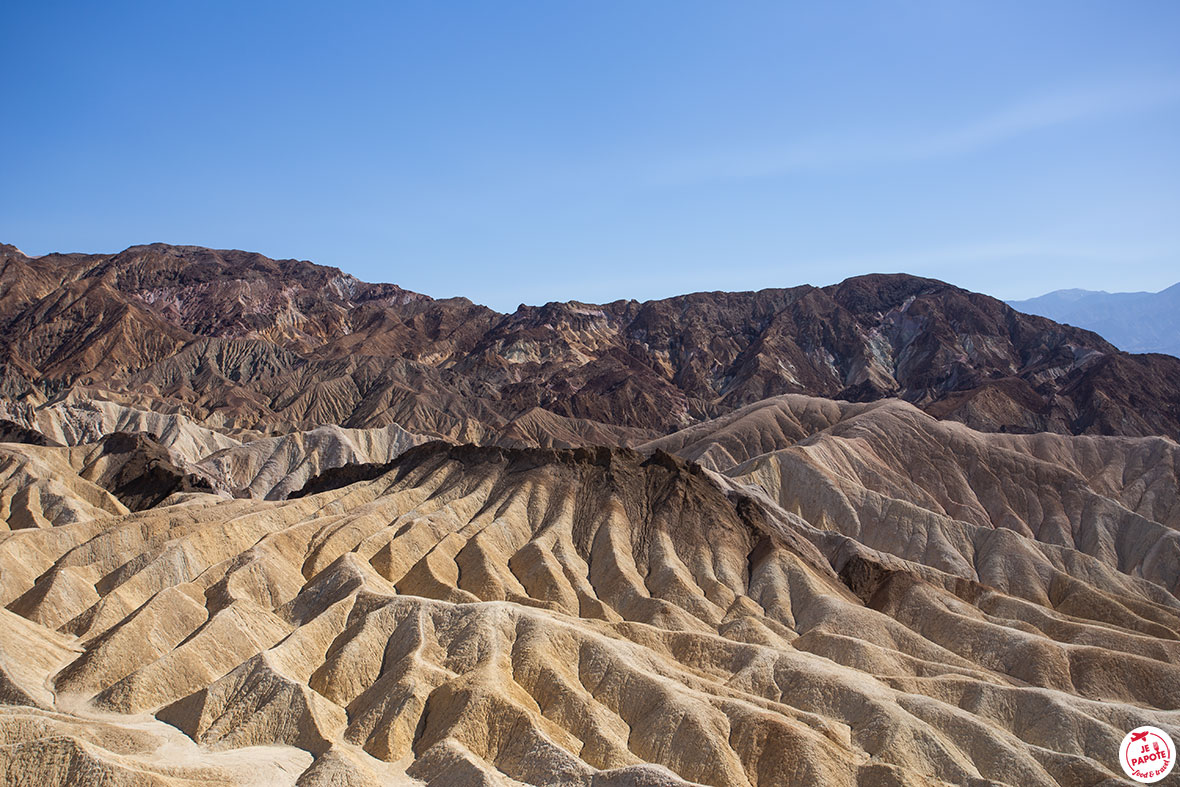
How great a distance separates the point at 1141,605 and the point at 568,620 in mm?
60662

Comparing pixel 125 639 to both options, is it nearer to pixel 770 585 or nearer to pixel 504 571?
pixel 504 571

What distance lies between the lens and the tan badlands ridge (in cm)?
5166

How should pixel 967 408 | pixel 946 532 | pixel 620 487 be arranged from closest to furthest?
pixel 620 487, pixel 946 532, pixel 967 408

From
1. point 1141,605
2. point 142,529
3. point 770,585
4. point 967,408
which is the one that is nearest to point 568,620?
point 770,585

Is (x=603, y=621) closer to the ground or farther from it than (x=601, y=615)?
farther from it

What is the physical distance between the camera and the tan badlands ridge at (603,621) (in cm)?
5166

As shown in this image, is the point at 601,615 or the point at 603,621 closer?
the point at 603,621

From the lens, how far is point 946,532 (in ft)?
368

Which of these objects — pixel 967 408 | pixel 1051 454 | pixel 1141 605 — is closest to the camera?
pixel 1141 605

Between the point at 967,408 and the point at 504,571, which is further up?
the point at 967,408

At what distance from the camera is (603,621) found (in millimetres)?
74438

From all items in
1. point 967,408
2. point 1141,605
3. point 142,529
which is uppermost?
point 967,408

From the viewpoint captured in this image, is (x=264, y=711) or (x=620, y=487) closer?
(x=264, y=711)

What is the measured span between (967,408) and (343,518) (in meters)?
137
